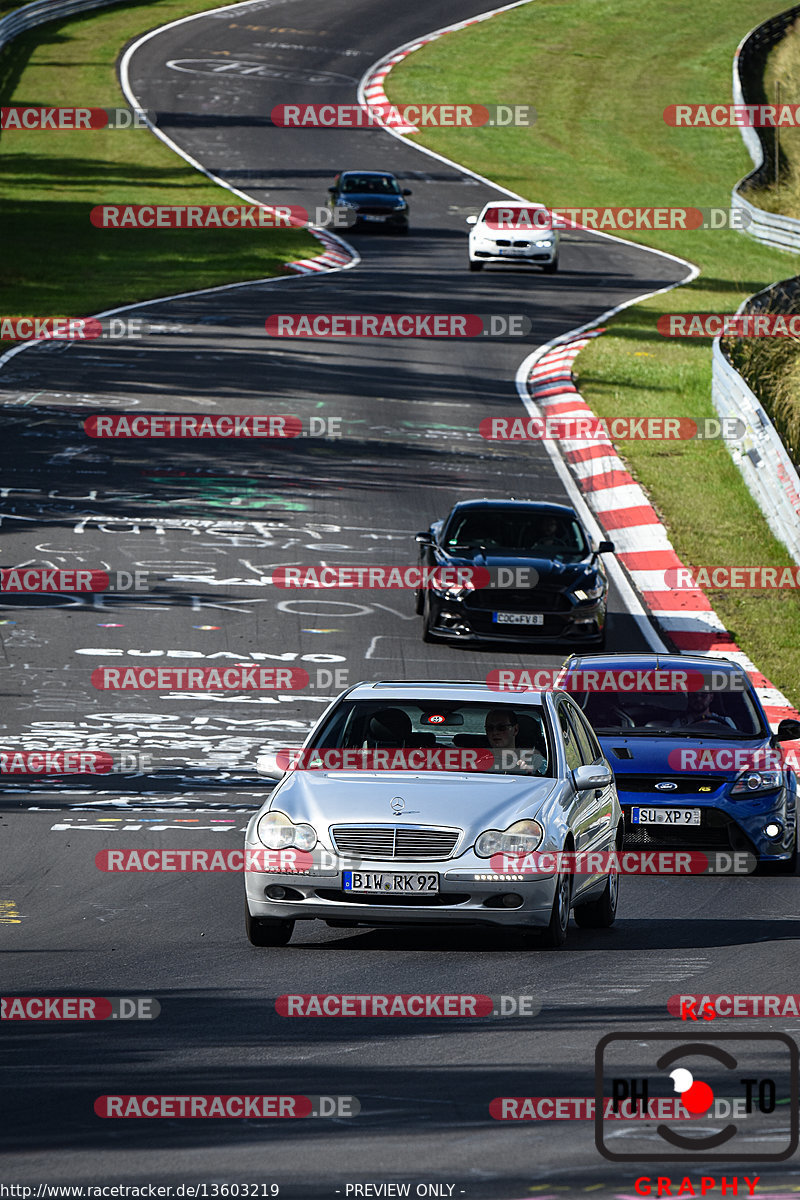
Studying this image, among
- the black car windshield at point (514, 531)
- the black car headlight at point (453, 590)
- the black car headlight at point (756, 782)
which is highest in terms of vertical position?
the black car headlight at point (756, 782)

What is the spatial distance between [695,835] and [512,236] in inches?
1317

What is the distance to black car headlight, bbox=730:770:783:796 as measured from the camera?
549 inches

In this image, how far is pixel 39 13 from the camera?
82.1 meters

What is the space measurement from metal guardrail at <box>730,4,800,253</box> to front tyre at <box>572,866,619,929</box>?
4154 cm

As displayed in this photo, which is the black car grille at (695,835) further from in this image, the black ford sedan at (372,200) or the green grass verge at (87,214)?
the black ford sedan at (372,200)

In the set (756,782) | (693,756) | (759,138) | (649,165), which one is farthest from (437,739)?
(759,138)

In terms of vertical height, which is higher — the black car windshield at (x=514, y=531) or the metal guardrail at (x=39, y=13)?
the black car windshield at (x=514, y=531)

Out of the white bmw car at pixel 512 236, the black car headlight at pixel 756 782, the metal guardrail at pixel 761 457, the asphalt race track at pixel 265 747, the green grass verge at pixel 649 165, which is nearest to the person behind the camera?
the asphalt race track at pixel 265 747

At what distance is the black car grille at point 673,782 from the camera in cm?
1395

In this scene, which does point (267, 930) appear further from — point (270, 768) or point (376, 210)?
point (376, 210)

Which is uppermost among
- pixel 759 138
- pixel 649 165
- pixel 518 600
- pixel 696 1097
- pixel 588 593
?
pixel 696 1097

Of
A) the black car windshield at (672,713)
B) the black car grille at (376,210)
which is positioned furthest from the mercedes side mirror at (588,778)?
the black car grille at (376,210)

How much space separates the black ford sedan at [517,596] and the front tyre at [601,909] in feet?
30.8

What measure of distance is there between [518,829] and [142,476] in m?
18.9
